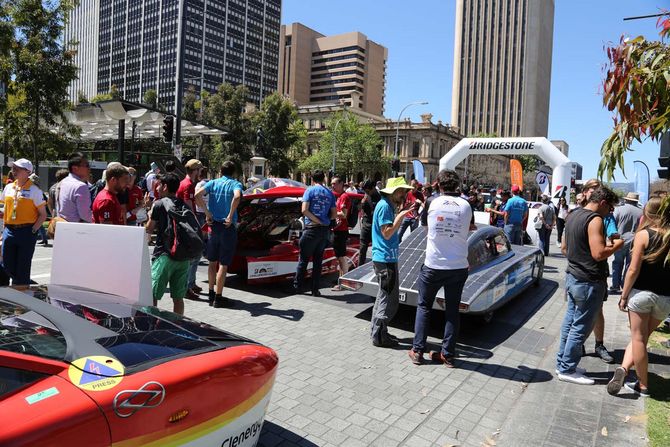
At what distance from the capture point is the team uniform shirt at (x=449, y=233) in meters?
4.58

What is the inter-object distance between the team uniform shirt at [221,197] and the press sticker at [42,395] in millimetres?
4764

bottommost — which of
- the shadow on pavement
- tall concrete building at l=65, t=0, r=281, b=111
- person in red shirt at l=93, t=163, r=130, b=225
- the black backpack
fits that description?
the shadow on pavement

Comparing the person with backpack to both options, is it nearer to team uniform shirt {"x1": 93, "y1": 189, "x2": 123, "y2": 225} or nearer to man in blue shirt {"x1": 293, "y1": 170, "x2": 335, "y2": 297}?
team uniform shirt {"x1": 93, "y1": 189, "x2": 123, "y2": 225}

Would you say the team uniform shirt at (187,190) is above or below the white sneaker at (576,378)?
above

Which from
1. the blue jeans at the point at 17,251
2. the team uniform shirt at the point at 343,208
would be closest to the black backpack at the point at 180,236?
the blue jeans at the point at 17,251

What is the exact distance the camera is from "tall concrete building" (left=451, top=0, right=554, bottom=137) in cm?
12275

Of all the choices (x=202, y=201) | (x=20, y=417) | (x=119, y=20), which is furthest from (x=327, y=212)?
(x=119, y=20)

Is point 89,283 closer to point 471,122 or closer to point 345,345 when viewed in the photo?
point 345,345

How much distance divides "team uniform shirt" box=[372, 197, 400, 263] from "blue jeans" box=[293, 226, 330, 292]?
211cm

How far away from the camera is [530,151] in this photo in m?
18.9

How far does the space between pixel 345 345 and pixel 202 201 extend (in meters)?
2.81

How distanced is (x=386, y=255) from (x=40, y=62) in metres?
14.8

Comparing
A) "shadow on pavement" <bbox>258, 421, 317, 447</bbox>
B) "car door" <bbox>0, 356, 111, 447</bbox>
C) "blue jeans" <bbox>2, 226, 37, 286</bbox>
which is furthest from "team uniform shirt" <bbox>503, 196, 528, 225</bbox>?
"car door" <bbox>0, 356, 111, 447</bbox>

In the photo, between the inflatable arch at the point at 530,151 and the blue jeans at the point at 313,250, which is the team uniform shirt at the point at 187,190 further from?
the inflatable arch at the point at 530,151
